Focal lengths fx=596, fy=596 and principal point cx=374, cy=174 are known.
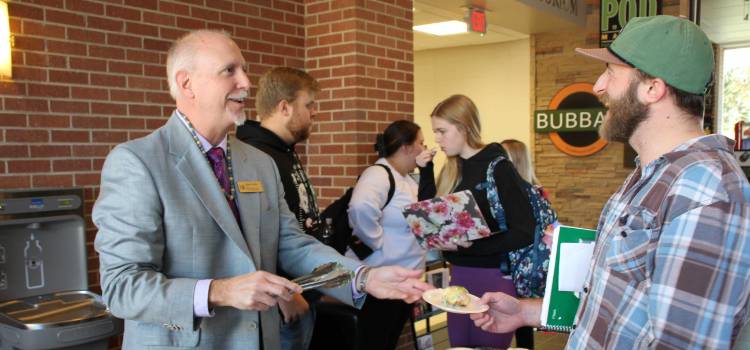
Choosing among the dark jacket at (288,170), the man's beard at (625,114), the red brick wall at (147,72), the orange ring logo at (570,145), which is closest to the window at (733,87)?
the orange ring logo at (570,145)

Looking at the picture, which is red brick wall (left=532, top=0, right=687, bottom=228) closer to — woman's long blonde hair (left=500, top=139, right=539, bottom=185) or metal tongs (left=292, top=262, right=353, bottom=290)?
woman's long blonde hair (left=500, top=139, right=539, bottom=185)

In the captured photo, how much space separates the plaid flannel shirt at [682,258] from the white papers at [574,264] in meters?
0.32

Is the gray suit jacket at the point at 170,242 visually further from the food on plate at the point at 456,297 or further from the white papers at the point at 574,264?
the white papers at the point at 574,264

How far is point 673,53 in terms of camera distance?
1466 mm

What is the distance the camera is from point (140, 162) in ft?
5.46

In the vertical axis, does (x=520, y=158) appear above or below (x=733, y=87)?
below

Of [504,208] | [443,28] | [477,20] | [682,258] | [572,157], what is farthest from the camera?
[572,157]

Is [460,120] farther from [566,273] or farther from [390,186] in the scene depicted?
[566,273]

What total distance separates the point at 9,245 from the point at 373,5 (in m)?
2.83

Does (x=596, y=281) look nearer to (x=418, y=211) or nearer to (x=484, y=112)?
(x=418, y=211)

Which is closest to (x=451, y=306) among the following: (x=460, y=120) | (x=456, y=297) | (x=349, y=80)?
(x=456, y=297)

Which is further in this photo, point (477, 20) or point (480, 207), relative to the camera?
point (477, 20)

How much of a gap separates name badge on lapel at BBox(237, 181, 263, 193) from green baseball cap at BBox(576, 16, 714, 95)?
1.15 metres

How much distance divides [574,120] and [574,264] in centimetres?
611
